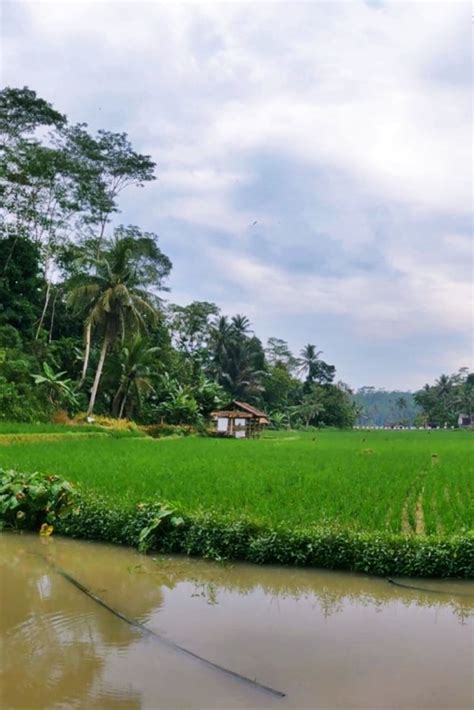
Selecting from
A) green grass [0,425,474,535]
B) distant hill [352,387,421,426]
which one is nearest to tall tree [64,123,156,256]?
green grass [0,425,474,535]

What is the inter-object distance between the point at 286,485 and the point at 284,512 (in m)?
2.28

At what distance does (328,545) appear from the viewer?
5855 mm

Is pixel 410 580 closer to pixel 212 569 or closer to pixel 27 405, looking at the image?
pixel 212 569

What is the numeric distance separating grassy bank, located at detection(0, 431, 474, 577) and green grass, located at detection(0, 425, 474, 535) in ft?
0.07

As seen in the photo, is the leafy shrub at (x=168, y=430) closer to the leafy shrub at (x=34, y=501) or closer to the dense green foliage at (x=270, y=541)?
the leafy shrub at (x=34, y=501)

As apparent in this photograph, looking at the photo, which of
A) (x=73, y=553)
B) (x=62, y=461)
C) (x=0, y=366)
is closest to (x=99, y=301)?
(x=0, y=366)

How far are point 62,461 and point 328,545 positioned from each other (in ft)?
25.4

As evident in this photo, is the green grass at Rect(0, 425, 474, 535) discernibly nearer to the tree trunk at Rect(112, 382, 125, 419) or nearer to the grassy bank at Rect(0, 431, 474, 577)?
the grassy bank at Rect(0, 431, 474, 577)

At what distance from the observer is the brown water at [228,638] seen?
3.30 metres

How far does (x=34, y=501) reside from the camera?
7598 millimetres

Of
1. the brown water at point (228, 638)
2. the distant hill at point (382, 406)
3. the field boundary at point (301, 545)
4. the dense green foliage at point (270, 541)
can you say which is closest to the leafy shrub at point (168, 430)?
the dense green foliage at point (270, 541)

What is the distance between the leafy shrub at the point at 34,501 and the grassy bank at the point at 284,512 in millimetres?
185

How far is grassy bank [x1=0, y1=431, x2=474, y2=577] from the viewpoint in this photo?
19.0ft

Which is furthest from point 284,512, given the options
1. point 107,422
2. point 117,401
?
point 117,401
